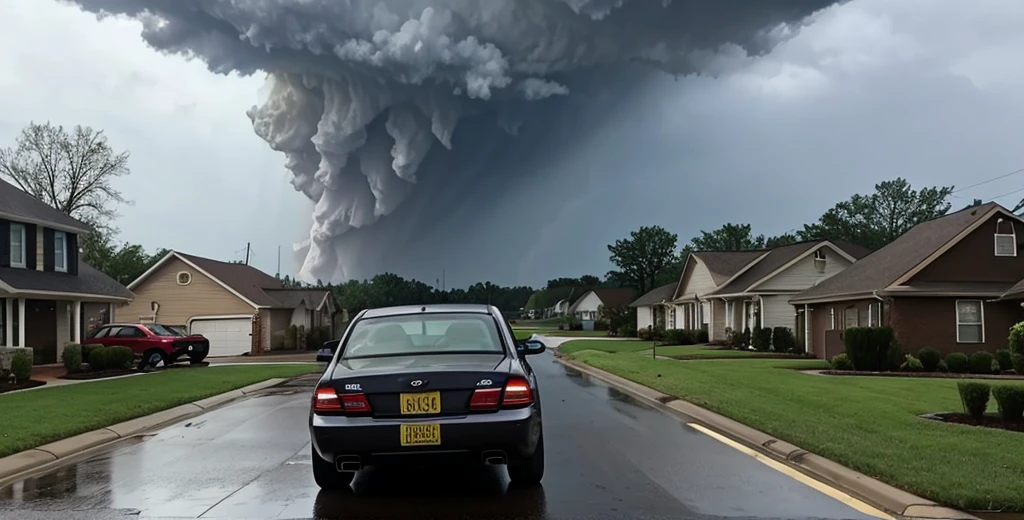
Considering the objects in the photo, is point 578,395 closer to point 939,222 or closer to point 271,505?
point 271,505

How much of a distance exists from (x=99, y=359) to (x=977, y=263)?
27710mm

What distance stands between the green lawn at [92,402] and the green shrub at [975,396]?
12.2 m

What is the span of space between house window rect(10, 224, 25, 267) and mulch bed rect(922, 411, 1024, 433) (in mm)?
27177

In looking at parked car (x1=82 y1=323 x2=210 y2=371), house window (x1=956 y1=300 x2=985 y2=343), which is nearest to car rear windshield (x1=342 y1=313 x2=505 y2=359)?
house window (x1=956 y1=300 x2=985 y2=343)

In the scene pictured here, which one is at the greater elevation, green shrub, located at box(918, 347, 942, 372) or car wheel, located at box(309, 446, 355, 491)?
car wheel, located at box(309, 446, 355, 491)

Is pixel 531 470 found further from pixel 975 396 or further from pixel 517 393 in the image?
pixel 975 396

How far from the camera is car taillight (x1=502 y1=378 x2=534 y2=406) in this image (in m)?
6.73

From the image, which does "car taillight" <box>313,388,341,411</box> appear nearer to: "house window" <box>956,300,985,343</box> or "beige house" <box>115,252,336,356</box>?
"house window" <box>956,300,985,343</box>

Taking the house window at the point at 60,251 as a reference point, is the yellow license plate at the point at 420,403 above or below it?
below

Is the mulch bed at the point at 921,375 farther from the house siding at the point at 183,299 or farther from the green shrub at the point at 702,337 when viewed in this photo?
the house siding at the point at 183,299

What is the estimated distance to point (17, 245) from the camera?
1101 inches

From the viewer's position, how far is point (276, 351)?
1949 inches

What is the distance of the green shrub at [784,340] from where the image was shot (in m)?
35.3

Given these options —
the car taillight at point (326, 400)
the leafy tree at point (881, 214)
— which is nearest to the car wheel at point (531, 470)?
the car taillight at point (326, 400)
